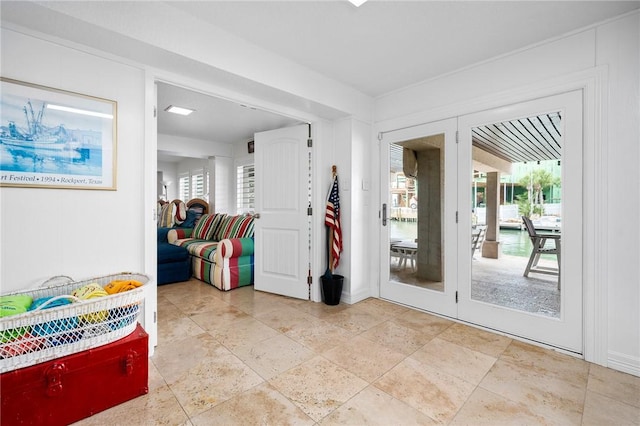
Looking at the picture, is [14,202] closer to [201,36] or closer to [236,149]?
[201,36]

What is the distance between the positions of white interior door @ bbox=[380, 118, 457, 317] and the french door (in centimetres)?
1

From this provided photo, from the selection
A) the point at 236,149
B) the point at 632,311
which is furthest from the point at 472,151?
the point at 236,149

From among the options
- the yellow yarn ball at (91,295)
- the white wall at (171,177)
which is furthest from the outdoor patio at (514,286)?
the white wall at (171,177)

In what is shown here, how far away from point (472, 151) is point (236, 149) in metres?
4.76

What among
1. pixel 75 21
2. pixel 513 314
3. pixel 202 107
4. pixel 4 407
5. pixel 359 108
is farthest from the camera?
pixel 202 107

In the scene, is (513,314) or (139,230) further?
(513,314)

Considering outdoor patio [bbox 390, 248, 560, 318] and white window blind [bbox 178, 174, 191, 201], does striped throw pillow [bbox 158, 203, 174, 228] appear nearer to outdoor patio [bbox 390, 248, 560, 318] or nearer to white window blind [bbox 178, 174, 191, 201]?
white window blind [bbox 178, 174, 191, 201]

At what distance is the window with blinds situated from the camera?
5867 mm

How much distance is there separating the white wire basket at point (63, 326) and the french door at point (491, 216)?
8.49 feet

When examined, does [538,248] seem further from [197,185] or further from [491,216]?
[197,185]

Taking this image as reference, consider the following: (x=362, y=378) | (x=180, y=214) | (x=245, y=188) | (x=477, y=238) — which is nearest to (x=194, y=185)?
(x=180, y=214)

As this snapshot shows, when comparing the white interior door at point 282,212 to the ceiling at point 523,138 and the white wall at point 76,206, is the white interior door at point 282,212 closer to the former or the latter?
the white wall at point 76,206

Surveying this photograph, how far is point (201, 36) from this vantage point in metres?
2.11

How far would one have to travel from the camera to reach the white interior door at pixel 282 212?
11.5 feet
